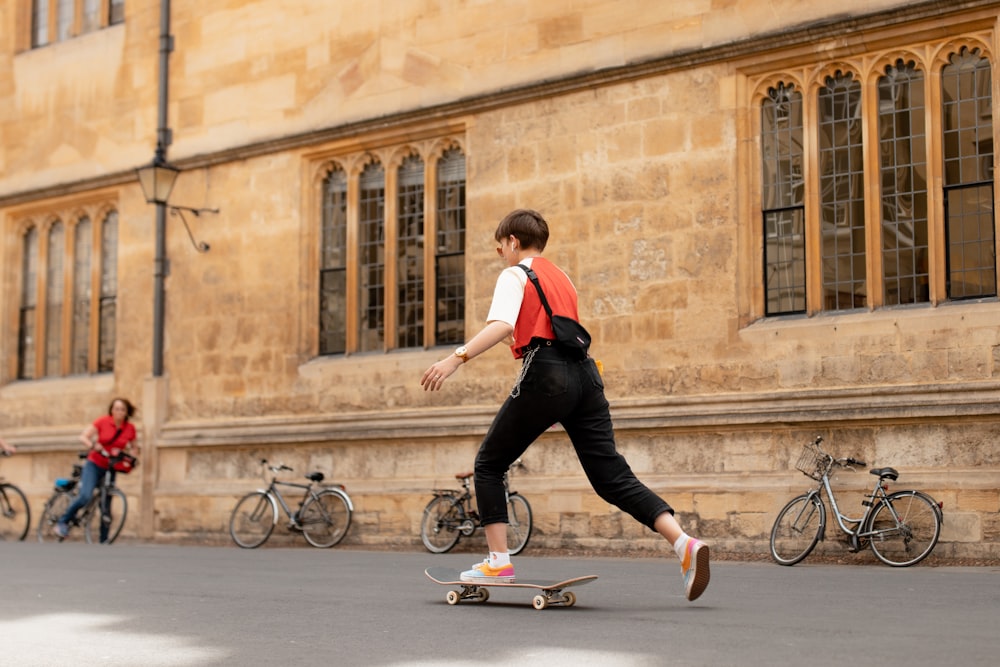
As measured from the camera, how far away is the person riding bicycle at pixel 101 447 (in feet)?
54.9

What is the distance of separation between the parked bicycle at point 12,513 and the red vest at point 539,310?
41.4ft

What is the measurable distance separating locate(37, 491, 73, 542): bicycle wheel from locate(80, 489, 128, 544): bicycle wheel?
37cm

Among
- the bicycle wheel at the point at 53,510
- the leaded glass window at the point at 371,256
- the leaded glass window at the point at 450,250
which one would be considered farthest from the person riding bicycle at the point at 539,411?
the bicycle wheel at the point at 53,510

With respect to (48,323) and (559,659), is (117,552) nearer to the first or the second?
(48,323)

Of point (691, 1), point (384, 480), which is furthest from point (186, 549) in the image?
point (691, 1)

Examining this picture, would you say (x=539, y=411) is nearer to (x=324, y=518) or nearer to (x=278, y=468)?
(x=324, y=518)

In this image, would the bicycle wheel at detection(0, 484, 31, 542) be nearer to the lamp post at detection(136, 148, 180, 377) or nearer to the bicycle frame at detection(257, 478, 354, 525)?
the lamp post at detection(136, 148, 180, 377)

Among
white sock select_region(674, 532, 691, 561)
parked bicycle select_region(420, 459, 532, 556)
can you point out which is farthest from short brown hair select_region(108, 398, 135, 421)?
white sock select_region(674, 532, 691, 561)

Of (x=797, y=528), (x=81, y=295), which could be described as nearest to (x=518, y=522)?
(x=797, y=528)

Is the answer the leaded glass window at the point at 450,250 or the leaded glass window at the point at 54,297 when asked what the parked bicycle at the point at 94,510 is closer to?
the leaded glass window at the point at 54,297

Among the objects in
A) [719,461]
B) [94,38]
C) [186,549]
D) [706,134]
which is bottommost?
[186,549]

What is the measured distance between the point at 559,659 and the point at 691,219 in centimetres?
803

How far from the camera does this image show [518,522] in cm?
1323

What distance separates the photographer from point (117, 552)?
46.2 feet
